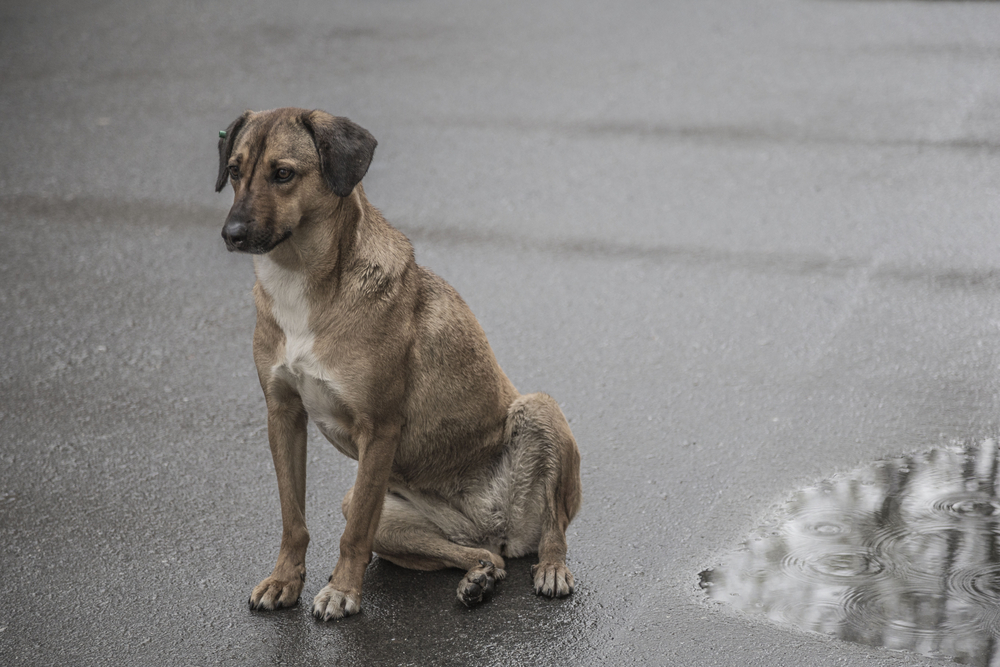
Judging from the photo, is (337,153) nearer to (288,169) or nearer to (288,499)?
(288,169)

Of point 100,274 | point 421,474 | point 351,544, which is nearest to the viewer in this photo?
point 351,544

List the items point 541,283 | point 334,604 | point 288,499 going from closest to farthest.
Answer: point 334,604 → point 288,499 → point 541,283

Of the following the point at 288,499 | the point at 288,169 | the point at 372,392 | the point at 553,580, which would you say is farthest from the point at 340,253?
the point at 553,580

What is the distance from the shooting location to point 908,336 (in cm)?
629

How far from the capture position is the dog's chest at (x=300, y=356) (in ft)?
12.9

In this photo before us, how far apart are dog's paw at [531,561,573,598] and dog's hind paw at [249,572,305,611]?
93 cm

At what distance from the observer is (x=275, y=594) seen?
4.11 m

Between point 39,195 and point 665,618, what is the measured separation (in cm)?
653

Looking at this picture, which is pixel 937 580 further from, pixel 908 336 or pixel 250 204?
pixel 250 204

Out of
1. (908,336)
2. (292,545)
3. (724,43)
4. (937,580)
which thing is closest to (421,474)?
(292,545)

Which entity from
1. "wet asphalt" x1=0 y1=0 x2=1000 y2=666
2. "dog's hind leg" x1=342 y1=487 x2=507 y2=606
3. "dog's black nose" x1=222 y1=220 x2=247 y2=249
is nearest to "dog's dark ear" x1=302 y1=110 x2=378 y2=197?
"dog's black nose" x1=222 y1=220 x2=247 y2=249

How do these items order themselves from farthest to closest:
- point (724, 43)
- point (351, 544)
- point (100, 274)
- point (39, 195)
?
point (724, 43) → point (39, 195) → point (100, 274) → point (351, 544)

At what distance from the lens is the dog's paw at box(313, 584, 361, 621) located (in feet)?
13.2

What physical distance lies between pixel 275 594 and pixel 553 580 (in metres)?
1.07
